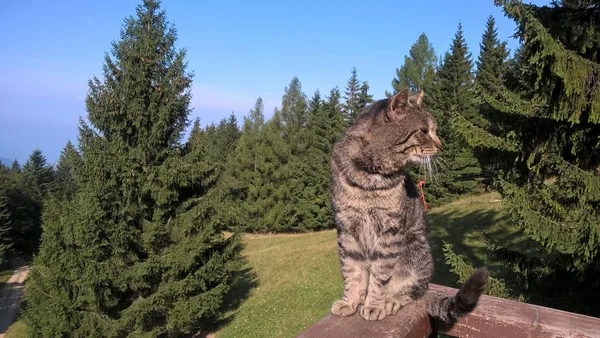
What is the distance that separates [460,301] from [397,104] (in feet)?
4.99

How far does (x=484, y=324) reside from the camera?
7.39 ft

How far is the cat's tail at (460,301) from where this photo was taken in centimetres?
212

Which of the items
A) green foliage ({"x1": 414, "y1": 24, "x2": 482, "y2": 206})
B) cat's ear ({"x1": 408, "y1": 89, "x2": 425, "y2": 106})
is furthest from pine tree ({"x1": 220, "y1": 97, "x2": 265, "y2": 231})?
cat's ear ({"x1": 408, "y1": 89, "x2": 425, "y2": 106})

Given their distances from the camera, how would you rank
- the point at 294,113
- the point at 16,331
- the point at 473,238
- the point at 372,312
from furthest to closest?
the point at 294,113, the point at 16,331, the point at 473,238, the point at 372,312

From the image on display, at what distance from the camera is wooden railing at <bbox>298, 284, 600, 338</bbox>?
6.39 feet

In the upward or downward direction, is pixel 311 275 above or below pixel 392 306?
below

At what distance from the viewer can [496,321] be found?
2209 mm

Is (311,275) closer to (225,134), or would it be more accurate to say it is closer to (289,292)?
(289,292)

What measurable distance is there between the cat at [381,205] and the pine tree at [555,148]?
3384 millimetres

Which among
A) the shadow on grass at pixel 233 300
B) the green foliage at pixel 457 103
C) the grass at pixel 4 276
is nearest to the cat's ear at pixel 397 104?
the shadow on grass at pixel 233 300

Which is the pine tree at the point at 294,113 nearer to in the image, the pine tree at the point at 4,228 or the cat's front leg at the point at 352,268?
the pine tree at the point at 4,228

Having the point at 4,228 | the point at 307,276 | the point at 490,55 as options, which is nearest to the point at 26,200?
the point at 4,228

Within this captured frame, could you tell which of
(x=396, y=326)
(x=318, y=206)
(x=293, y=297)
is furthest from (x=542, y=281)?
(x=318, y=206)

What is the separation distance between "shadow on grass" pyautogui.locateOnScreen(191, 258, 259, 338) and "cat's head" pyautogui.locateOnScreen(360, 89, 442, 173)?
13.9m
